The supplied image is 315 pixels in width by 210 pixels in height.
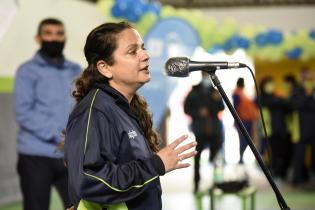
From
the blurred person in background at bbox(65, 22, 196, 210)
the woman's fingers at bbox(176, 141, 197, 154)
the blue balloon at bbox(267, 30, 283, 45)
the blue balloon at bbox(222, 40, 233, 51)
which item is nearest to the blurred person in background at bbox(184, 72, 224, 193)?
the blue balloon at bbox(222, 40, 233, 51)

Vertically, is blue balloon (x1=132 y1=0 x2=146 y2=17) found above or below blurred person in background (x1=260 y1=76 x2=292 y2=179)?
above

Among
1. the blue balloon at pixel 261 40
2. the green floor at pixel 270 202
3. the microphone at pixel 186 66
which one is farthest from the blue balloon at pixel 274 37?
the microphone at pixel 186 66

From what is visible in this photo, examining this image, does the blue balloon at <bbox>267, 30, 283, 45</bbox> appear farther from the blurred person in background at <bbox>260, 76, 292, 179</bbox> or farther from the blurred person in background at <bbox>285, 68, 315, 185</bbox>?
the blurred person in background at <bbox>285, 68, 315, 185</bbox>

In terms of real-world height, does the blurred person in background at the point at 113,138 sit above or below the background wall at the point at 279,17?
above

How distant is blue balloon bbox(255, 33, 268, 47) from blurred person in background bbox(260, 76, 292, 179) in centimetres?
50

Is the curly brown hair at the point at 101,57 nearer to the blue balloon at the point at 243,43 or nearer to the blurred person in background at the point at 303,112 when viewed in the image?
the blurred person in background at the point at 303,112

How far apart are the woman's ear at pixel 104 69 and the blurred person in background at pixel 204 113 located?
5374 mm

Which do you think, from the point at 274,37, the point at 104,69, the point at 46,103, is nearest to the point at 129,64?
the point at 104,69

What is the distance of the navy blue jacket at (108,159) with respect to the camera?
205cm

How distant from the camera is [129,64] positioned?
221 cm

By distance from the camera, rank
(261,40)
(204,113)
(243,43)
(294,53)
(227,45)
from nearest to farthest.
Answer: (204,113) < (227,45) < (243,43) < (261,40) < (294,53)

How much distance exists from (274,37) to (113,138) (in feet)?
25.7

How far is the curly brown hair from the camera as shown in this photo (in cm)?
224

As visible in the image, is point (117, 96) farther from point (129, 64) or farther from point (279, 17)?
point (279, 17)
